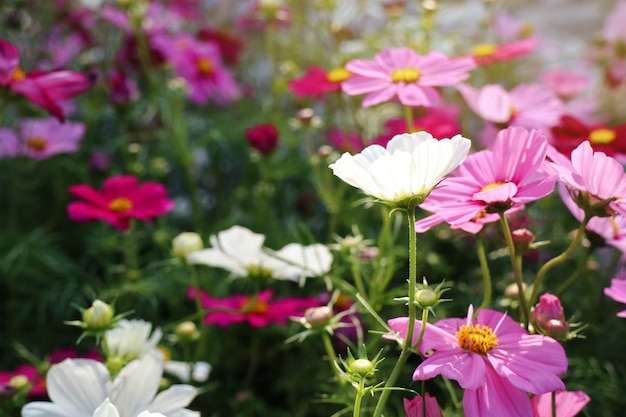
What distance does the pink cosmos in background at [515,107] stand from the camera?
2.57ft

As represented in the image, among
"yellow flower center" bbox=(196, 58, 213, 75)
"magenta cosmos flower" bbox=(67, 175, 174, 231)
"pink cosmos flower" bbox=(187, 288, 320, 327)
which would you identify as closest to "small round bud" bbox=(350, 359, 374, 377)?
"pink cosmos flower" bbox=(187, 288, 320, 327)

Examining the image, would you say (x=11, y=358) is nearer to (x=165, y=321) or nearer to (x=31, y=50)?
(x=165, y=321)

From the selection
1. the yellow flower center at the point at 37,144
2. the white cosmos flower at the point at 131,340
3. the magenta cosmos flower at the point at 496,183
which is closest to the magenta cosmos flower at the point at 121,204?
the white cosmos flower at the point at 131,340

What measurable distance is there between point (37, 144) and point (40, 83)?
0.31 meters

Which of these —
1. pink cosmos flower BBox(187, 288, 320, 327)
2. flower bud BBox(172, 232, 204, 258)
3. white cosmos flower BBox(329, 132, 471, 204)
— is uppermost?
white cosmos flower BBox(329, 132, 471, 204)

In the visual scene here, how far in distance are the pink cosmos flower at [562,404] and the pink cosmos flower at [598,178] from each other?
0.13 meters

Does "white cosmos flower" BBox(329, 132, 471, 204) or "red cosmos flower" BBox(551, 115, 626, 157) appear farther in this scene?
"red cosmos flower" BBox(551, 115, 626, 157)

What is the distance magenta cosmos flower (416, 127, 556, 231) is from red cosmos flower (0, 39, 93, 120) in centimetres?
40

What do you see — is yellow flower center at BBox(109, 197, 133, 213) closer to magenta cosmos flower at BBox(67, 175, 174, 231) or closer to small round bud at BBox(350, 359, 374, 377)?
magenta cosmos flower at BBox(67, 175, 174, 231)

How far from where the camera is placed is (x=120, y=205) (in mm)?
810

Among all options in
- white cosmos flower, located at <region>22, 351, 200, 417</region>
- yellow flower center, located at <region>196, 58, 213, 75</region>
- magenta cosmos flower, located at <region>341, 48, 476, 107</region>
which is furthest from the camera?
yellow flower center, located at <region>196, 58, 213, 75</region>

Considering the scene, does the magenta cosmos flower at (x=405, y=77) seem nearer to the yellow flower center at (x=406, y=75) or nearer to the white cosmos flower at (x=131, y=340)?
the yellow flower center at (x=406, y=75)

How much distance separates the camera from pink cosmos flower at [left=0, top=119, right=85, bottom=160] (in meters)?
1.02

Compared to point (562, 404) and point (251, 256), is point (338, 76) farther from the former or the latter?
point (562, 404)
